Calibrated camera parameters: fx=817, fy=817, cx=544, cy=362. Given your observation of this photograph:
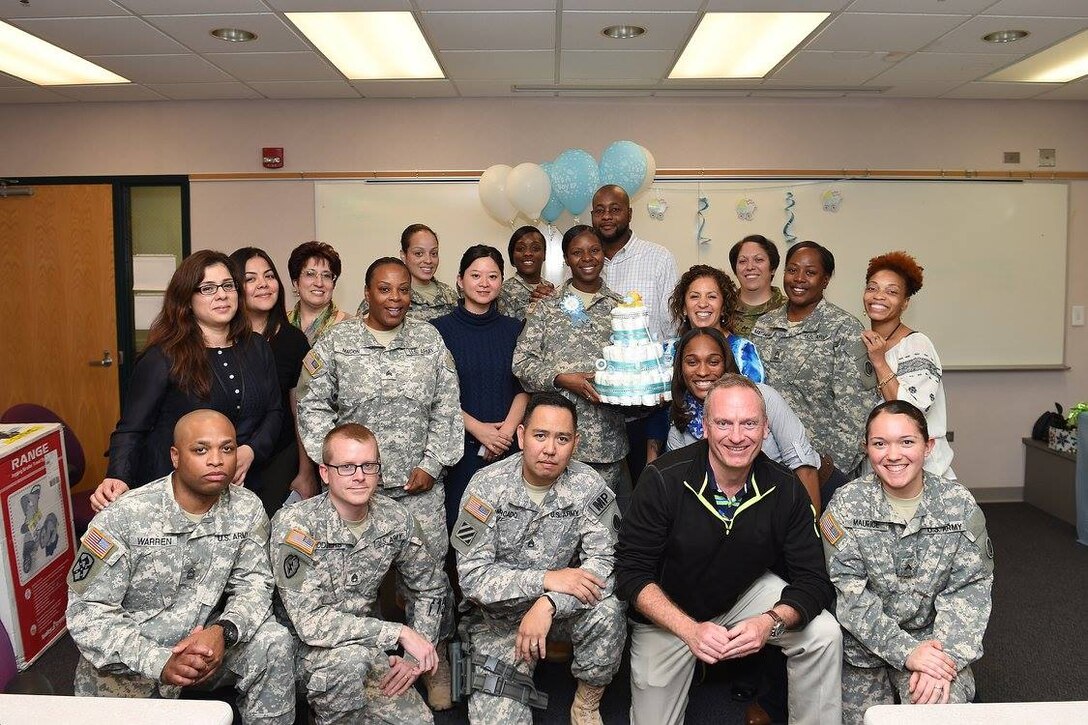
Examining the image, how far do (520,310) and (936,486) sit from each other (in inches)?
82.4

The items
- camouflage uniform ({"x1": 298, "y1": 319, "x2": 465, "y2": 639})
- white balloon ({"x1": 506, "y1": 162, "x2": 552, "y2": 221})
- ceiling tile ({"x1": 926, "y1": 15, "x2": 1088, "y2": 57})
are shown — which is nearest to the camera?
camouflage uniform ({"x1": 298, "y1": 319, "x2": 465, "y2": 639})

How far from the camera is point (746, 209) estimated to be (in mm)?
5594

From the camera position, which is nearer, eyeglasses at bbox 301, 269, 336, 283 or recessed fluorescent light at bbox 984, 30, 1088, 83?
eyeglasses at bbox 301, 269, 336, 283

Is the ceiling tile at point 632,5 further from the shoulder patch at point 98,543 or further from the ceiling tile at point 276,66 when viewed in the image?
the shoulder patch at point 98,543

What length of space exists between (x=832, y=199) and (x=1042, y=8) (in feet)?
6.23

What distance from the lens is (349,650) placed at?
8.23ft

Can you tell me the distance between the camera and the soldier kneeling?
2.65m

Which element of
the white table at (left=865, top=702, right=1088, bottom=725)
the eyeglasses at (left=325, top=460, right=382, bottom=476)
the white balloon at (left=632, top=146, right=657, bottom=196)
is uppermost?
the white balloon at (left=632, top=146, right=657, bottom=196)

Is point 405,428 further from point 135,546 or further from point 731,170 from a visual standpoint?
point 731,170

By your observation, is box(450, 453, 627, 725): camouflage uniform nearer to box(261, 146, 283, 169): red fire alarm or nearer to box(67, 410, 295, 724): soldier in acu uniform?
box(67, 410, 295, 724): soldier in acu uniform

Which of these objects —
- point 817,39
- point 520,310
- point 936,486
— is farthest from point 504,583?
point 817,39

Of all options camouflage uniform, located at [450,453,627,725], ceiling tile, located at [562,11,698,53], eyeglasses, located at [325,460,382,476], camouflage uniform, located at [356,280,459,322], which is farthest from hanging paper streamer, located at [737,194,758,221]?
eyeglasses, located at [325,460,382,476]

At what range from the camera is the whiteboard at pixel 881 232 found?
18.3ft

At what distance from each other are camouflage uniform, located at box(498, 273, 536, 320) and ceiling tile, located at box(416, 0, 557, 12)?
127 centimetres
